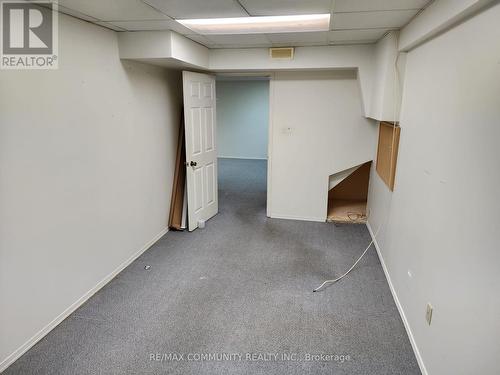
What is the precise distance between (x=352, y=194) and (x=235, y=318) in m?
3.55

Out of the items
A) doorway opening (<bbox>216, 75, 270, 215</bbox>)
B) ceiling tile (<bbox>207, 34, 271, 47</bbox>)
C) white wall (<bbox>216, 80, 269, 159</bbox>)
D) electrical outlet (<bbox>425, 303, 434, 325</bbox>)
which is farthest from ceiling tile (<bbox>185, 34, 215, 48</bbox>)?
white wall (<bbox>216, 80, 269, 159</bbox>)

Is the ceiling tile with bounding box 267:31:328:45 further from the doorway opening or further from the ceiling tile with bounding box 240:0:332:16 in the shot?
the doorway opening

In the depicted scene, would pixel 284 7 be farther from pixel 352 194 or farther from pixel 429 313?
pixel 352 194

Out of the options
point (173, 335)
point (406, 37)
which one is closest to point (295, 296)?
point (173, 335)

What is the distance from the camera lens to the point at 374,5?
6.92 feet

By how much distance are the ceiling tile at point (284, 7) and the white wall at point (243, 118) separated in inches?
248

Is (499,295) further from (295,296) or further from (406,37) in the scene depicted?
(406,37)

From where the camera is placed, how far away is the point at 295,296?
2.81m

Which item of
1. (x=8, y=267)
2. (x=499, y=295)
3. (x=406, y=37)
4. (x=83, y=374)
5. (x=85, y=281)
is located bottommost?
(x=83, y=374)

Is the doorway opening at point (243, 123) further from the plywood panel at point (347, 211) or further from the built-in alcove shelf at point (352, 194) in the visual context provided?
the plywood panel at point (347, 211)

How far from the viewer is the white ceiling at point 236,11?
206 cm

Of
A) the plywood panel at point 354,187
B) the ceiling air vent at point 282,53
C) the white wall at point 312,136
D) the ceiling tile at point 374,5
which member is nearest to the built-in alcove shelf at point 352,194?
the plywood panel at point 354,187

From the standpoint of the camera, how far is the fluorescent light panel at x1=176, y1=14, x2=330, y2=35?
8.82 feet

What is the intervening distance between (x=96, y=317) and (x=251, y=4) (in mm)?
2417
